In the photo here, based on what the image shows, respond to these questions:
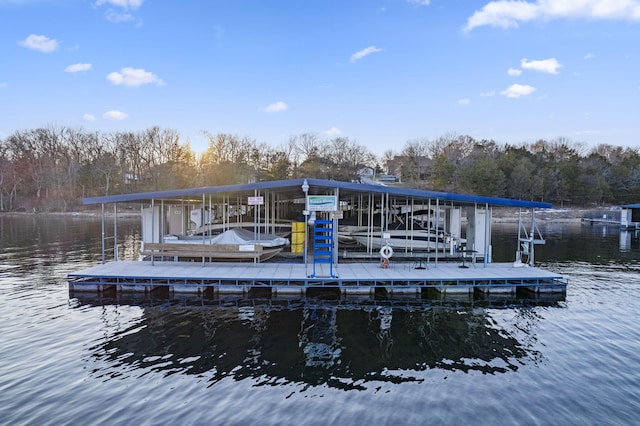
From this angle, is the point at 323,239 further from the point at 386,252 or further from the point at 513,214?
the point at 513,214

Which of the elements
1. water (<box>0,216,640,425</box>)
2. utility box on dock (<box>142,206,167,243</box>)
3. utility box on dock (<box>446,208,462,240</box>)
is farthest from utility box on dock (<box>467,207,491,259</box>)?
utility box on dock (<box>142,206,167,243</box>)

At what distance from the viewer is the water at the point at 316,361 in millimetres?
5906

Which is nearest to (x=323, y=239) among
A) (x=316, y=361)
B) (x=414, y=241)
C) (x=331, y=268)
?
(x=331, y=268)

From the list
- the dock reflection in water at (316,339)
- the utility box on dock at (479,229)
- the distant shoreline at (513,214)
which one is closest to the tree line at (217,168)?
the distant shoreline at (513,214)

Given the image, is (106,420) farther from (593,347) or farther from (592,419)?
(593,347)

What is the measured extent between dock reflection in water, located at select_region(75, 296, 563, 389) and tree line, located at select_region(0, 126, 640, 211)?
160 feet

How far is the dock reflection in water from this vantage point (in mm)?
7293

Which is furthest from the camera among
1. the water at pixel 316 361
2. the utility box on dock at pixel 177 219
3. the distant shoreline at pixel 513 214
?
the distant shoreline at pixel 513 214

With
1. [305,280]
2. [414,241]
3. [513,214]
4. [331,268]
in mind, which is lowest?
[513,214]

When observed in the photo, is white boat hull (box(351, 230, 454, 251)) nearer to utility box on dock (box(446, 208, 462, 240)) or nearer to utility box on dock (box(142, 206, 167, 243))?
utility box on dock (box(446, 208, 462, 240))

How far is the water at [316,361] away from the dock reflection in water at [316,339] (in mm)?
40

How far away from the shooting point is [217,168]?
59.7 m

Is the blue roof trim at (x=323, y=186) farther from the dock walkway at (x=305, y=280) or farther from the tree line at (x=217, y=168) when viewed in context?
the tree line at (x=217, y=168)

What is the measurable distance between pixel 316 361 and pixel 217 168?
181 ft
